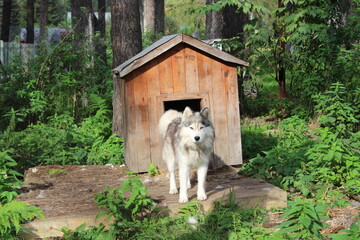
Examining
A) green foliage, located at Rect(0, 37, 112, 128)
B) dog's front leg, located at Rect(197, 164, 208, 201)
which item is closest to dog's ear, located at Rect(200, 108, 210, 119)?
dog's front leg, located at Rect(197, 164, 208, 201)

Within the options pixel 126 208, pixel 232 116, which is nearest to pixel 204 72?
pixel 232 116

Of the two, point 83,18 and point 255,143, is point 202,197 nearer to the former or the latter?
point 255,143

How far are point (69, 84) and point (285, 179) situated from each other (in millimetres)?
6674

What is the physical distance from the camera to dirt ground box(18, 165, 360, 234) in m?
5.85

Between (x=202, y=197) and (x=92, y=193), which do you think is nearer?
(x=202, y=197)

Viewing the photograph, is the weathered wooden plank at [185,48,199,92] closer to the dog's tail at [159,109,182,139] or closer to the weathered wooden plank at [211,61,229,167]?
the weathered wooden plank at [211,61,229,167]

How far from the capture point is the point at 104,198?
18.7 feet

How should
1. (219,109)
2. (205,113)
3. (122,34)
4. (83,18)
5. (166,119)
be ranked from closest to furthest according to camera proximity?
(205,113), (166,119), (219,109), (122,34), (83,18)

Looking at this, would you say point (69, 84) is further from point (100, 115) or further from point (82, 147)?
point (82, 147)

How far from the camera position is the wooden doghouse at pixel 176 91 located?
25.8ft

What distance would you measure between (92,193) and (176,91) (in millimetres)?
2263

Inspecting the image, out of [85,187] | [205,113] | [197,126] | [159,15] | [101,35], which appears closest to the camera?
[197,126]

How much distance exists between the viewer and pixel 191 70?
7992mm

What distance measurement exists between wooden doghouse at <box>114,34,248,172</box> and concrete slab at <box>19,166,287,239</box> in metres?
0.40
